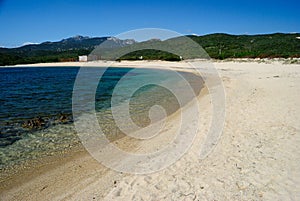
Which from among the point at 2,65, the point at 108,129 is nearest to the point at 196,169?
the point at 108,129

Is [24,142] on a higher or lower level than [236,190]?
lower

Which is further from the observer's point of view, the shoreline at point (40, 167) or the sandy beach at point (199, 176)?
the shoreline at point (40, 167)

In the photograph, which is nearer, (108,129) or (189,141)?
(189,141)

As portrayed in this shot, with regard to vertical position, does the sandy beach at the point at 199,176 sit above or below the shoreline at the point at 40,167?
above

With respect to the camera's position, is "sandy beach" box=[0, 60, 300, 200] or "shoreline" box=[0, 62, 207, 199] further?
"shoreline" box=[0, 62, 207, 199]

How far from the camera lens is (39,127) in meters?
9.02

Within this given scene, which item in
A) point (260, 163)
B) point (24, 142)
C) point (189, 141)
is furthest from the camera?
point (24, 142)

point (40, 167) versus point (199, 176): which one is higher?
point (199, 176)

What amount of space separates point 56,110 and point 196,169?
31.4 feet

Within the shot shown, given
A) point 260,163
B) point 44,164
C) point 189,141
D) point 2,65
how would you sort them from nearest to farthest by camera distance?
point 260,163 < point 44,164 < point 189,141 < point 2,65

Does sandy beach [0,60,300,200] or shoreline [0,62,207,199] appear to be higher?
sandy beach [0,60,300,200]

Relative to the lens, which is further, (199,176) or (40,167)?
(40,167)

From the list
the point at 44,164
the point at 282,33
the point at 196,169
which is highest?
the point at 282,33

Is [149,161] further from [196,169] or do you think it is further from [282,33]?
[282,33]
